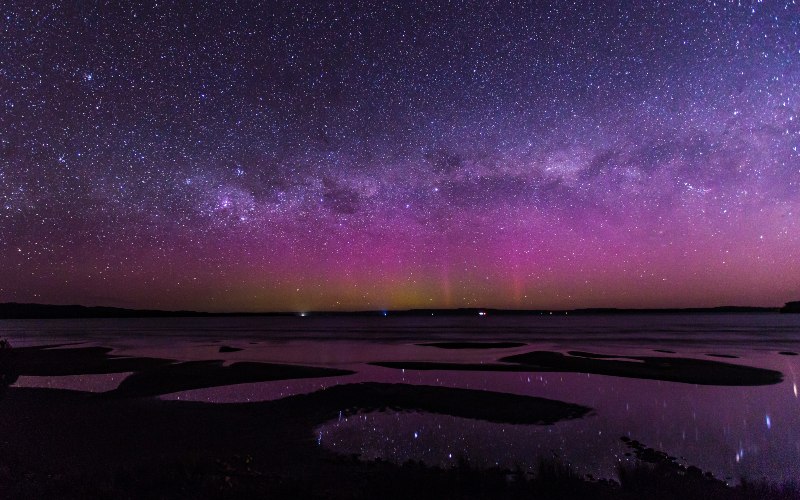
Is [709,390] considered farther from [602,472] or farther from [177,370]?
[177,370]

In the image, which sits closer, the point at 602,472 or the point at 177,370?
the point at 602,472

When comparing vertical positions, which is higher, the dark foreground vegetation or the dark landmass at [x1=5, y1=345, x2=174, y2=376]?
the dark foreground vegetation

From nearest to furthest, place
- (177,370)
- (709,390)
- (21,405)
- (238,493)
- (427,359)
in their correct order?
(238,493) → (21,405) → (709,390) → (177,370) → (427,359)

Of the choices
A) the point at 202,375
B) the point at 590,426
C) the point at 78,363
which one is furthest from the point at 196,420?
the point at 78,363

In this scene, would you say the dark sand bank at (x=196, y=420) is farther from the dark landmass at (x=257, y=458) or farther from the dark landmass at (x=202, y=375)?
the dark landmass at (x=202, y=375)

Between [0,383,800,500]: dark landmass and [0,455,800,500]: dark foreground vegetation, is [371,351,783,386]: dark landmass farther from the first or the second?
[0,455,800,500]: dark foreground vegetation

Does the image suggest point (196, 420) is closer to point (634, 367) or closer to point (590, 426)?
point (590, 426)

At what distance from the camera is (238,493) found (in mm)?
8820

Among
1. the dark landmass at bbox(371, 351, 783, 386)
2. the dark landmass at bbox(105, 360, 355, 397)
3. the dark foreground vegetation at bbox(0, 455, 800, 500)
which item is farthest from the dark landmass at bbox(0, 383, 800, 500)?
the dark landmass at bbox(371, 351, 783, 386)

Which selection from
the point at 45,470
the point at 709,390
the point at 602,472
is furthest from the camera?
the point at 709,390

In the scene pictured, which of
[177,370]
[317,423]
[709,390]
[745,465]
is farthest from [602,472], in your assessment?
[177,370]

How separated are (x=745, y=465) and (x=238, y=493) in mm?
12459

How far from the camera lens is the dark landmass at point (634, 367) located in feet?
88.3

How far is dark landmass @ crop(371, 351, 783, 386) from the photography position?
88.3 feet
